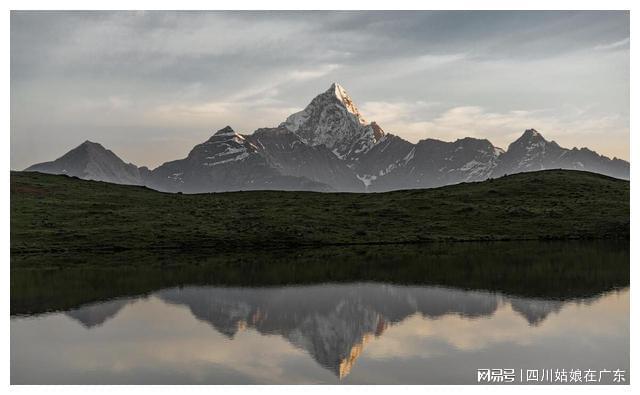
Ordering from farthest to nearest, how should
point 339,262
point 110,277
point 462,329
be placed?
1. point 339,262
2. point 110,277
3. point 462,329

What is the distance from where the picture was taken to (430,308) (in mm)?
48188

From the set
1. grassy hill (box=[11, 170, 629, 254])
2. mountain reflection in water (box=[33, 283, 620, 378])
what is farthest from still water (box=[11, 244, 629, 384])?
grassy hill (box=[11, 170, 629, 254])

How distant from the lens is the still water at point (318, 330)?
32312 millimetres

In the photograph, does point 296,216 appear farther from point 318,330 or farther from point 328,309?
point 318,330

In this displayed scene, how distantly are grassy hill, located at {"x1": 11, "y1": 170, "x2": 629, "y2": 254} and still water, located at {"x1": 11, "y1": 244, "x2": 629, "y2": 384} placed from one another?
4995cm

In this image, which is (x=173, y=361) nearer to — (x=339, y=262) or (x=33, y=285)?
(x=33, y=285)

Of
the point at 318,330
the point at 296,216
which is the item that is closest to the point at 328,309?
the point at 318,330

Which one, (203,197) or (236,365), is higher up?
(203,197)

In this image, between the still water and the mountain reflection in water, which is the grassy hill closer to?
the still water

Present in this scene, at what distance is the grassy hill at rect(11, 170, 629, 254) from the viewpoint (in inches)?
4444

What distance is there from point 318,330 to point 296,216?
311ft

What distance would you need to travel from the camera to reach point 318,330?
41156 millimetres

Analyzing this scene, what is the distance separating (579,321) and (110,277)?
47.9 meters

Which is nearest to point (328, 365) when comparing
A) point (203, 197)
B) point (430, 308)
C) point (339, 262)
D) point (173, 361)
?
point (173, 361)
